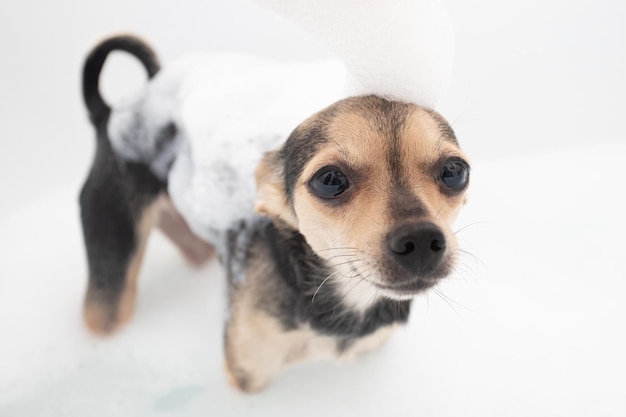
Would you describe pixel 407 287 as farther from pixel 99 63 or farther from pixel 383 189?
pixel 99 63

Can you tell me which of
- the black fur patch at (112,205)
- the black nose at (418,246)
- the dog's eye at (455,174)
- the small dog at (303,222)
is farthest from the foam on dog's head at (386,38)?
the black fur patch at (112,205)

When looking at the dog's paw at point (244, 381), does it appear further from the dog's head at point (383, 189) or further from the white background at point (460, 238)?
the dog's head at point (383, 189)

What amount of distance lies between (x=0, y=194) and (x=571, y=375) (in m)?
2.38

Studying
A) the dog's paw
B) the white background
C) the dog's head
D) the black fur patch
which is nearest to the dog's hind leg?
the black fur patch

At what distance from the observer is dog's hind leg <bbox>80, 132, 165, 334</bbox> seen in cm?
193

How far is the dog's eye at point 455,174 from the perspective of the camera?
1305mm

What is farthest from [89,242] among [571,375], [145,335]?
[571,375]

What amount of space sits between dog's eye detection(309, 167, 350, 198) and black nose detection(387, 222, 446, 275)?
155mm

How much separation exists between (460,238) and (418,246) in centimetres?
136

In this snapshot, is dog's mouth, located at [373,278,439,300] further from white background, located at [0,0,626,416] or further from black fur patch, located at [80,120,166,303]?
black fur patch, located at [80,120,166,303]

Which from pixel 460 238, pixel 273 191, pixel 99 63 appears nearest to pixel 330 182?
pixel 273 191

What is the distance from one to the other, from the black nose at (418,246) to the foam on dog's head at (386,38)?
1.08ft

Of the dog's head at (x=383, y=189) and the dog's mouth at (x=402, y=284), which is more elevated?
the dog's head at (x=383, y=189)

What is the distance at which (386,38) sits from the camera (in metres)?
1.29
